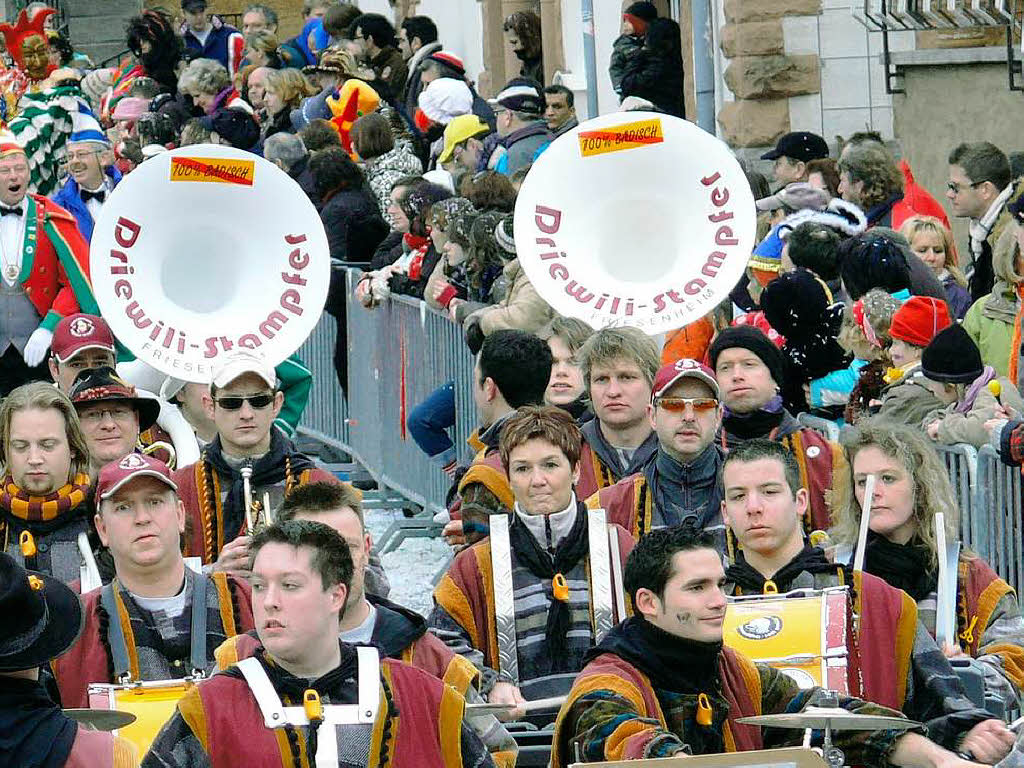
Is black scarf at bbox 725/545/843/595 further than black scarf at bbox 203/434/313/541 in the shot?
No

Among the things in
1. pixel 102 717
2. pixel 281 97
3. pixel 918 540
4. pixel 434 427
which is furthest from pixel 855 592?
pixel 281 97

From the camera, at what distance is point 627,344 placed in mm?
8117

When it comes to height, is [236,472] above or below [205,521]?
above

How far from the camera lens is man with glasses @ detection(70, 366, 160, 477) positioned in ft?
27.1

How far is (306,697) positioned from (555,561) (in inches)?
72.0

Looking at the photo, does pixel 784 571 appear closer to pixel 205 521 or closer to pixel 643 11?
pixel 205 521

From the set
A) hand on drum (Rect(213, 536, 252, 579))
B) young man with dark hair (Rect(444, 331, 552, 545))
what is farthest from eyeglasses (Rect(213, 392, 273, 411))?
hand on drum (Rect(213, 536, 252, 579))

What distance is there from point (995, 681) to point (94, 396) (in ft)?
10.8

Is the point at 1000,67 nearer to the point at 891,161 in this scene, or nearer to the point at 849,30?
the point at 849,30

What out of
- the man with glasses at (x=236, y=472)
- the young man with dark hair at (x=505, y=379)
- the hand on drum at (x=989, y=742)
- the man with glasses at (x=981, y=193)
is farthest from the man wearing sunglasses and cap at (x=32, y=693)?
the man with glasses at (x=981, y=193)

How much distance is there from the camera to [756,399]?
7.91 metres

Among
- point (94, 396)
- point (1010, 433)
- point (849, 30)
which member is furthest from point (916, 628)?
point (849, 30)

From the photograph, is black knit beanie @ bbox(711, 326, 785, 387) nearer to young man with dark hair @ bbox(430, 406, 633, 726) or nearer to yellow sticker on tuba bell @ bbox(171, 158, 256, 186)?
young man with dark hair @ bbox(430, 406, 633, 726)

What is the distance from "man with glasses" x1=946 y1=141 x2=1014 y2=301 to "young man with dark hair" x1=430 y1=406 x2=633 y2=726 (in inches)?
160
